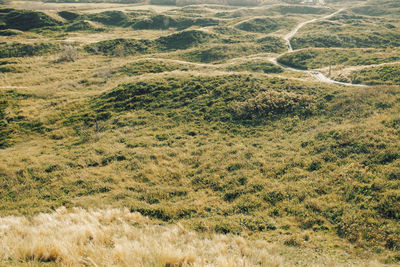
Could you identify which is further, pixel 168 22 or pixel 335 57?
pixel 168 22

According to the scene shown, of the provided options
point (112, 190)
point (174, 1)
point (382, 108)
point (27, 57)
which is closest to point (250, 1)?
point (174, 1)

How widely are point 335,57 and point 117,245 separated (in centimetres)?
4814

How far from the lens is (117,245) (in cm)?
563

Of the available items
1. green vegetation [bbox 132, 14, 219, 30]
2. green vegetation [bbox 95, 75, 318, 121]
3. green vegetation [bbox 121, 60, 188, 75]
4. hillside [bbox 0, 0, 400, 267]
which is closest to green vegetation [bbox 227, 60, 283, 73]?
hillside [bbox 0, 0, 400, 267]

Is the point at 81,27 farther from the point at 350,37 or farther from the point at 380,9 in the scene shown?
the point at 380,9

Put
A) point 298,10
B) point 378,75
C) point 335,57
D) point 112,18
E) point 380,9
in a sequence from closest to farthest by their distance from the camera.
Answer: point 378,75 → point 335,57 → point 112,18 → point 380,9 → point 298,10

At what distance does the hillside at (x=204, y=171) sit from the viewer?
669 centimetres

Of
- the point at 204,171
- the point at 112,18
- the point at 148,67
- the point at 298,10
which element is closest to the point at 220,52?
the point at 148,67

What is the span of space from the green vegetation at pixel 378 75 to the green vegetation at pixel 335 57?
9111 mm

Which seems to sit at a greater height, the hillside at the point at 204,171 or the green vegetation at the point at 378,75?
the green vegetation at the point at 378,75

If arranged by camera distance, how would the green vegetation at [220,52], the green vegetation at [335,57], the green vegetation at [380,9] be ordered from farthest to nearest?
1. the green vegetation at [380,9]
2. the green vegetation at [220,52]
3. the green vegetation at [335,57]

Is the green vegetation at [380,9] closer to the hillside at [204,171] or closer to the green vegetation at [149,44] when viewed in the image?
the green vegetation at [149,44]

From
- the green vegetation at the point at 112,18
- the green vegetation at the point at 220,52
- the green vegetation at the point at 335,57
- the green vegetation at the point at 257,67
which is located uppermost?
the green vegetation at the point at 112,18

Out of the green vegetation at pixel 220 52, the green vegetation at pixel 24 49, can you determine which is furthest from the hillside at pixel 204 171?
the green vegetation at pixel 24 49
